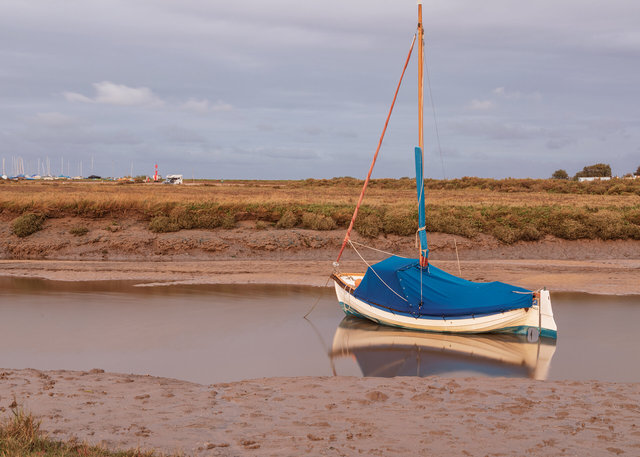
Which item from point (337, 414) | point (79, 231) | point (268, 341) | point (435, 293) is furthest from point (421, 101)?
point (79, 231)

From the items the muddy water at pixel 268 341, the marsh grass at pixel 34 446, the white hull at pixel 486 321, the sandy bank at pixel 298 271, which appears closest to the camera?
the marsh grass at pixel 34 446

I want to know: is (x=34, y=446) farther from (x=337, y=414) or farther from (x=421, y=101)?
(x=421, y=101)

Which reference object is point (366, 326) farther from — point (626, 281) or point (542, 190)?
point (542, 190)

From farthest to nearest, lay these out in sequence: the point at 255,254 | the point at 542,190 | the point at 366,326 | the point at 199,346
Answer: the point at 542,190 → the point at 255,254 → the point at 366,326 → the point at 199,346

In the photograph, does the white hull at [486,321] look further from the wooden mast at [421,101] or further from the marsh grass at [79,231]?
the marsh grass at [79,231]

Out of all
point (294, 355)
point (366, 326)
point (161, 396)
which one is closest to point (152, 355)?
point (294, 355)

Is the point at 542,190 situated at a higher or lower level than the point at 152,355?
higher

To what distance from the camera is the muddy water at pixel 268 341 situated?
40.5ft

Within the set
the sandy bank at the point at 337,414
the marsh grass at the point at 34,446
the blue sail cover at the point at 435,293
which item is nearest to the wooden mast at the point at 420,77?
the blue sail cover at the point at 435,293

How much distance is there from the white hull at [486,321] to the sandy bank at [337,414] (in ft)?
13.6

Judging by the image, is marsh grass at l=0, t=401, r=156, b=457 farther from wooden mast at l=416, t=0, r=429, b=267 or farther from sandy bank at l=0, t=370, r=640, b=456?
wooden mast at l=416, t=0, r=429, b=267

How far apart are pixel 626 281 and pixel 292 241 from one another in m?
14.5

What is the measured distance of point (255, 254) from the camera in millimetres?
30359

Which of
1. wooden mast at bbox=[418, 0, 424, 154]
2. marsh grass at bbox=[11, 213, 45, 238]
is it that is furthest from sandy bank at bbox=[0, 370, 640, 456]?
marsh grass at bbox=[11, 213, 45, 238]
